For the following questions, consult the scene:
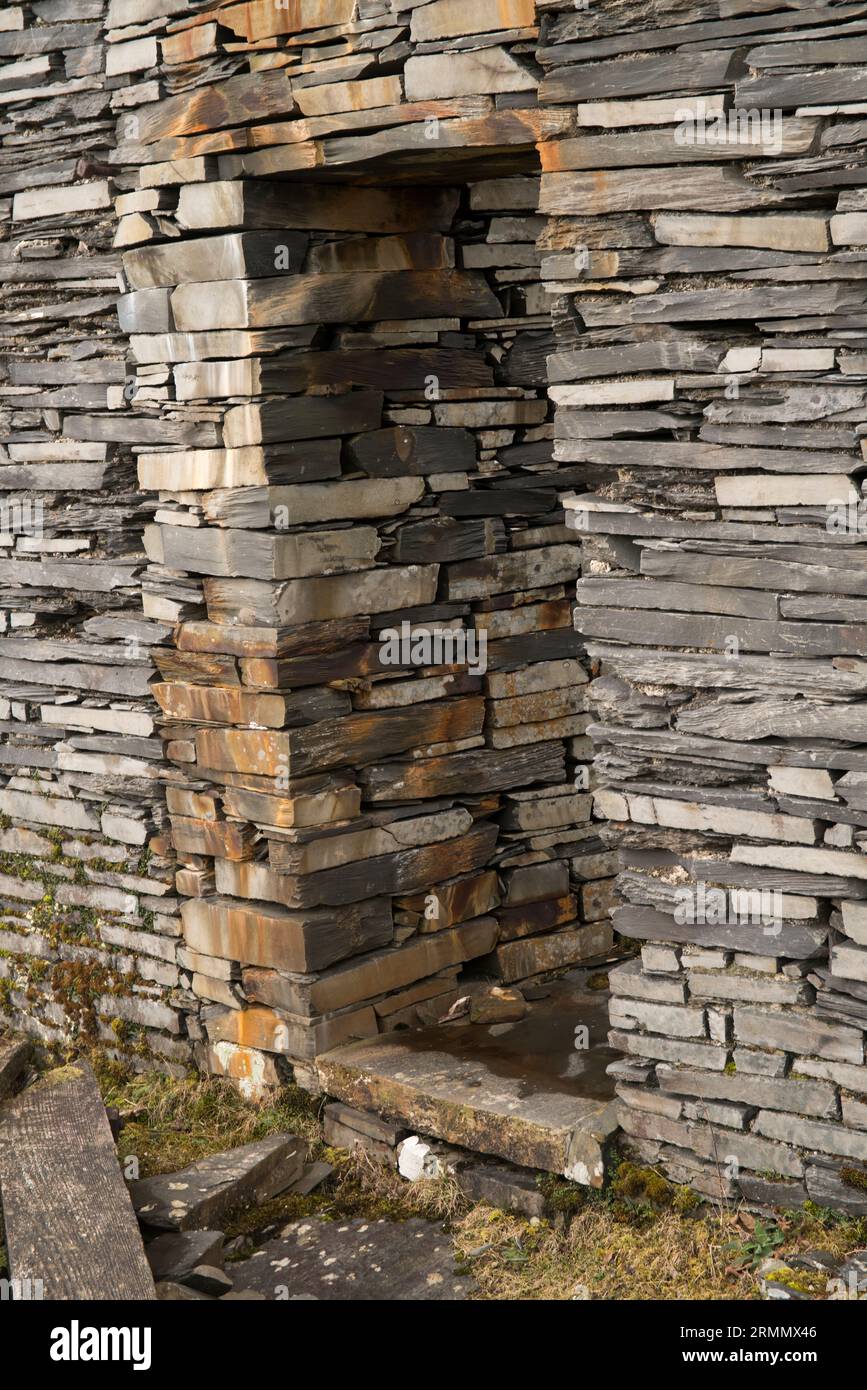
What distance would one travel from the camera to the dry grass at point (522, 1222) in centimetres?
508

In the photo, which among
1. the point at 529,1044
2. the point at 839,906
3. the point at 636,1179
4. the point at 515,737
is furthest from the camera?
the point at 515,737

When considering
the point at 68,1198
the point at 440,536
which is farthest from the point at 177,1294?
the point at 440,536

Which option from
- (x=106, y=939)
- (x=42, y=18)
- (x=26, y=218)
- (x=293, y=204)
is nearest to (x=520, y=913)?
(x=106, y=939)

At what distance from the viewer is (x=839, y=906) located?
197 inches

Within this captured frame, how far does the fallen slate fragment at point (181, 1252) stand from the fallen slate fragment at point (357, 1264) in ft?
0.50

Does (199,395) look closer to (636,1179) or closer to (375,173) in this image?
(375,173)

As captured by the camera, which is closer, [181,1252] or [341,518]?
[181,1252]

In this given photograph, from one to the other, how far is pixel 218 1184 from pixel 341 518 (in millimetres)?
2524

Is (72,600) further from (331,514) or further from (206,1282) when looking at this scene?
(206,1282)

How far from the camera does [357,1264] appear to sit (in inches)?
221

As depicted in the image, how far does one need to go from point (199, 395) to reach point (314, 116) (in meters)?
1.13

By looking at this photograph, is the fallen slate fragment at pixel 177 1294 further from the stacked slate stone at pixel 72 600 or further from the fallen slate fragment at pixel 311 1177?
the stacked slate stone at pixel 72 600

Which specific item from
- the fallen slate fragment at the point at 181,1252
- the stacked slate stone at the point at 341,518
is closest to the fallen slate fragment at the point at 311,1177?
the stacked slate stone at the point at 341,518

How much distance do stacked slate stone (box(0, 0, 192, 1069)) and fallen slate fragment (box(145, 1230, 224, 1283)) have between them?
1.51 metres
